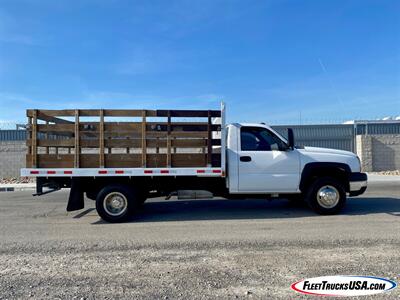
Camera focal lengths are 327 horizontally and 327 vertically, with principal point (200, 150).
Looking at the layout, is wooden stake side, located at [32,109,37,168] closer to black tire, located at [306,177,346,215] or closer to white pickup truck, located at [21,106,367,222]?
white pickup truck, located at [21,106,367,222]

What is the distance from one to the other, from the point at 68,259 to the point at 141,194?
9.96ft

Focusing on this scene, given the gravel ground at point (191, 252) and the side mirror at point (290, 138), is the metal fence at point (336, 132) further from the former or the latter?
the side mirror at point (290, 138)

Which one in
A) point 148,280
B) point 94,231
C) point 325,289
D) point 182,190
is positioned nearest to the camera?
point 325,289

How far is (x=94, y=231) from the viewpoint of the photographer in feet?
21.3

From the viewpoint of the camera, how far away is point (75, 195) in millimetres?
7426

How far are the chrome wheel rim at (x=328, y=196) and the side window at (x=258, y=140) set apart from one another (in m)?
1.36

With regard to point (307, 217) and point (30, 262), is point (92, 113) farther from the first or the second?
point (307, 217)

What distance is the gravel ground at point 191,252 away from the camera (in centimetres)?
Result: 375

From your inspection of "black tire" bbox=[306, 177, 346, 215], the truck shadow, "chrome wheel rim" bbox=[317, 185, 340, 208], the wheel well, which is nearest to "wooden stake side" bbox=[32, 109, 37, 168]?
the truck shadow

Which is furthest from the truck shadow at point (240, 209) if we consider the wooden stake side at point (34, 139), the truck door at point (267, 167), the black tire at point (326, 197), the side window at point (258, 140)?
the wooden stake side at point (34, 139)

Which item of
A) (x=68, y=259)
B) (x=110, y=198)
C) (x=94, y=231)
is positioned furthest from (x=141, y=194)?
(x=68, y=259)

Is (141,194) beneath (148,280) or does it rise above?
above

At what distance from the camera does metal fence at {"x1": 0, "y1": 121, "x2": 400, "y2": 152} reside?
21484 mm

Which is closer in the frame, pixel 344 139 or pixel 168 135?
pixel 168 135
